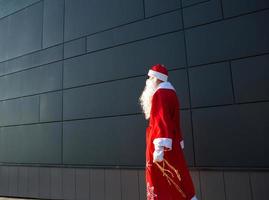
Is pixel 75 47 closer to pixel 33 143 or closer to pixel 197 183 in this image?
pixel 33 143

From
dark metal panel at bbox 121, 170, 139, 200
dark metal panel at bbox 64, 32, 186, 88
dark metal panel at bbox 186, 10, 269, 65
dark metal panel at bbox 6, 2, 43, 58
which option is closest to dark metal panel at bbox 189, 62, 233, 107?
dark metal panel at bbox 186, 10, 269, 65

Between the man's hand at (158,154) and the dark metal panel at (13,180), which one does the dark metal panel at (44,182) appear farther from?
the man's hand at (158,154)

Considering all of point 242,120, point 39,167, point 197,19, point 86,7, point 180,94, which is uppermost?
point 86,7

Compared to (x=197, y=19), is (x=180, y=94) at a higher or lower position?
lower

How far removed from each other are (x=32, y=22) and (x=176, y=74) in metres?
3.48

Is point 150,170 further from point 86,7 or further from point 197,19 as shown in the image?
point 86,7

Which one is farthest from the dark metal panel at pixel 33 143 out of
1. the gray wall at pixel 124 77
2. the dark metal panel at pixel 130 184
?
the dark metal panel at pixel 130 184

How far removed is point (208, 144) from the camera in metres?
3.56

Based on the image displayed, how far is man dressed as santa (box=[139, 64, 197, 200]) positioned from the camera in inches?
108

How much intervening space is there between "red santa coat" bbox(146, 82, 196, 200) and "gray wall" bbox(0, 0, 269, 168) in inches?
33.5

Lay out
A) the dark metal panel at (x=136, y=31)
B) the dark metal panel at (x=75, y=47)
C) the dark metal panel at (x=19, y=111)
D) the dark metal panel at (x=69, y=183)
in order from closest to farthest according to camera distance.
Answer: the dark metal panel at (x=136, y=31), the dark metal panel at (x=69, y=183), the dark metal panel at (x=75, y=47), the dark metal panel at (x=19, y=111)

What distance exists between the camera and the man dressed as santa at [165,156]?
275 centimetres

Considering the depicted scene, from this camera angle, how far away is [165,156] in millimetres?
2814

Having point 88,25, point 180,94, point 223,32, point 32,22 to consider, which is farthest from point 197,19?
point 32,22
